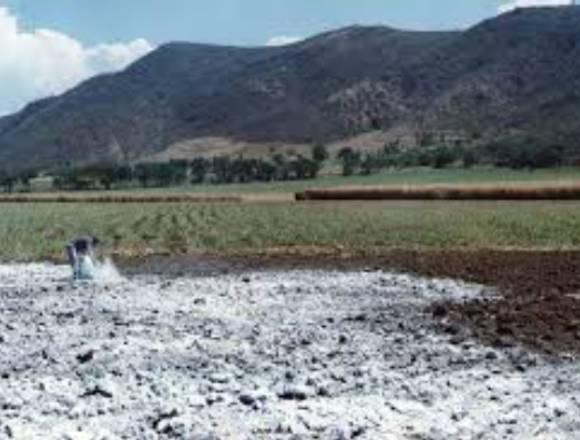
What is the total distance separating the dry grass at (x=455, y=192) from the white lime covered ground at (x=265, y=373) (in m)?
59.5

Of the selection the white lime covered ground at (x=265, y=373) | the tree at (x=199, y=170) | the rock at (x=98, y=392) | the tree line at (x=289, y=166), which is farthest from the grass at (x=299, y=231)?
the tree at (x=199, y=170)

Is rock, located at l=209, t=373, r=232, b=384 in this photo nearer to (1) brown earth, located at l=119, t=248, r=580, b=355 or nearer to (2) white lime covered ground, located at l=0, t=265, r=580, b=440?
(2) white lime covered ground, located at l=0, t=265, r=580, b=440

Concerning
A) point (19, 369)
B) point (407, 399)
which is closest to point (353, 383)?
point (407, 399)

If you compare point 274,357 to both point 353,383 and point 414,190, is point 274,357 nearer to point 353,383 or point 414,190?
point 353,383

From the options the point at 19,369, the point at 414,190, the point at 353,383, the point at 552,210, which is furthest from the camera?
the point at 414,190

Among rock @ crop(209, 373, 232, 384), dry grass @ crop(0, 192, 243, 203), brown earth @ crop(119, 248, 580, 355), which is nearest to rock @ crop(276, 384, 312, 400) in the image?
rock @ crop(209, 373, 232, 384)

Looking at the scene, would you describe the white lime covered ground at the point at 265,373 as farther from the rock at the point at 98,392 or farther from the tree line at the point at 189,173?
the tree line at the point at 189,173

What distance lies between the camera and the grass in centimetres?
3934

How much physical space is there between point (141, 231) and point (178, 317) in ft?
101

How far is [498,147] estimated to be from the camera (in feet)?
525

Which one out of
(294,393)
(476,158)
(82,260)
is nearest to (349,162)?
(476,158)

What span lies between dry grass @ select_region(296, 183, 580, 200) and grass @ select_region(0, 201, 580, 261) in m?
15.8

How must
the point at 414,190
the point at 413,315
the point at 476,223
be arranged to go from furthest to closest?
1. the point at 414,190
2. the point at 476,223
3. the point at 413,315

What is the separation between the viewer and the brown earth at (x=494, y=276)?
1714 cm
